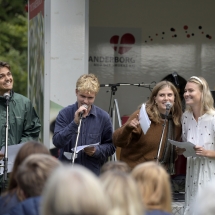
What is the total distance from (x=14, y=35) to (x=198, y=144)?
51.4 feet

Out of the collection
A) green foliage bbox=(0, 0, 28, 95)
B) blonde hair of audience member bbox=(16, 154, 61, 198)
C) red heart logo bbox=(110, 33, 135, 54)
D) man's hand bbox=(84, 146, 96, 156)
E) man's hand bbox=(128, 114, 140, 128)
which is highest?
green foliage bbox=(0, 0, 28, 95)

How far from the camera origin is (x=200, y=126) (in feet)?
19.5

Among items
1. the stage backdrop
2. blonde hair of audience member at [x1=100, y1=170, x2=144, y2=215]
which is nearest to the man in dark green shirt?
blonde hair of audience member at [x1=100, y1=170, x2=144, y2=215]

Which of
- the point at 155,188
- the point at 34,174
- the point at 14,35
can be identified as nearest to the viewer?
the point at 155,188

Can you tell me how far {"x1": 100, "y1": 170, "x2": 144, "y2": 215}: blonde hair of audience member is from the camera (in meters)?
2.73

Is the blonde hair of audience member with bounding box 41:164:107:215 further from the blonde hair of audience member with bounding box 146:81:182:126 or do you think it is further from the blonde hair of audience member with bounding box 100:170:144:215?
the blonde hair of audience member with bounding box 146:81:182:126

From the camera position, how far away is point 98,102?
36.1ft

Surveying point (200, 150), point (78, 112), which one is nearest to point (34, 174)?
point (78, 112)

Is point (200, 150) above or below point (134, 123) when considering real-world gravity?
below

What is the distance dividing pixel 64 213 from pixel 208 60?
907cm

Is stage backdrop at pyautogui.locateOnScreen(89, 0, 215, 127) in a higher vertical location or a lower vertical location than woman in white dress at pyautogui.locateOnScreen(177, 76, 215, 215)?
higher

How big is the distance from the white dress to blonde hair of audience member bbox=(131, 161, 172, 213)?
Answer: 2578 mm

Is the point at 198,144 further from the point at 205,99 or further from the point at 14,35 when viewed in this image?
the point at 14,35

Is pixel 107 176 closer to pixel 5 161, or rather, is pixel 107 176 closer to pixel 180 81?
pixel 5 161
